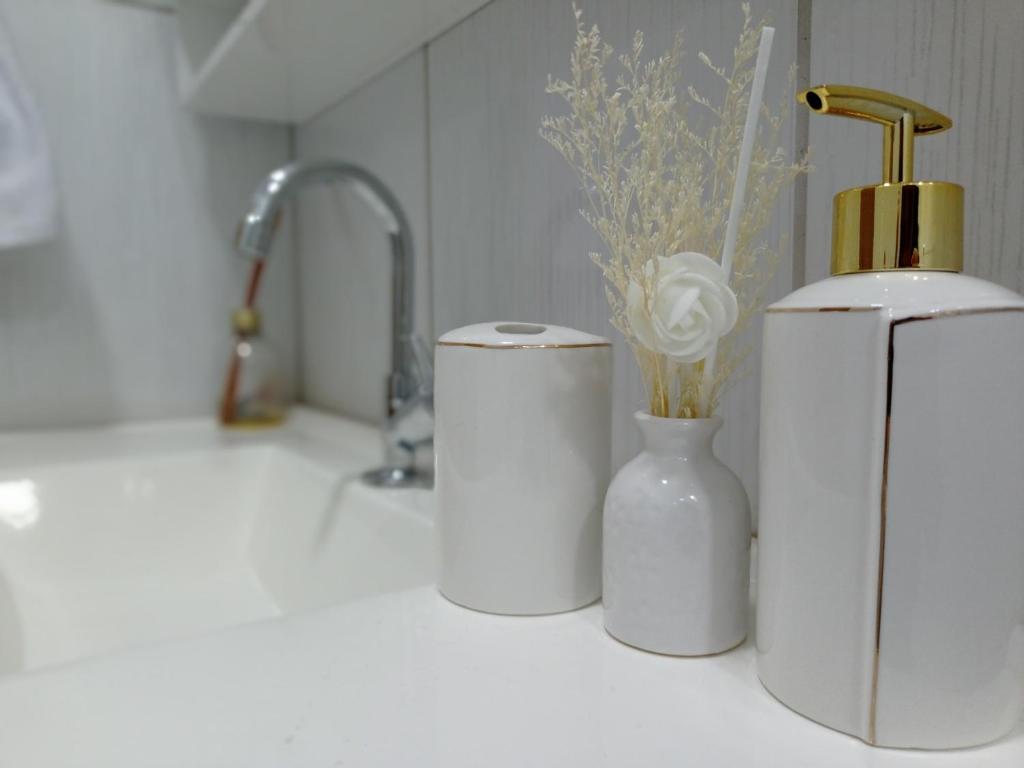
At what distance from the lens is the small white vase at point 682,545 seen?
0.33m

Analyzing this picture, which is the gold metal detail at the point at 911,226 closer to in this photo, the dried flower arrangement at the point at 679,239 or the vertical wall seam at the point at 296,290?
the dried flower arrangement at the point at 679,239

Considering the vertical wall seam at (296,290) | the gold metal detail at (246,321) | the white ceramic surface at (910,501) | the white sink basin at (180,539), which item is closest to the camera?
the white ceramic surface at (910,501)

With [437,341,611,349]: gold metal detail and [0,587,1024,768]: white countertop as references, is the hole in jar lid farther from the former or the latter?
[0,587,1024,768]: white countertop

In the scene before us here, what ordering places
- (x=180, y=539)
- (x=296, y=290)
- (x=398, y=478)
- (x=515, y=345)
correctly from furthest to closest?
(x=296, y=290) → (x=180, y=539) → (x=398, y=478) → (x=515, y=345)

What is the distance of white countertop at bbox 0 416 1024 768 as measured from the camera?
27 centimetres

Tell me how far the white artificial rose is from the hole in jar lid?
111 mm

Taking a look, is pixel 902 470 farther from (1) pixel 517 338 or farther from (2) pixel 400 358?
(2) pixel 400 358

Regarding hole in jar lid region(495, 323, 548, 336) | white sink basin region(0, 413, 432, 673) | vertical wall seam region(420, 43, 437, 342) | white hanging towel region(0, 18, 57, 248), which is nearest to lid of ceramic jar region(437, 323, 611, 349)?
hole in jar lid region(495, 323, 548, 336)

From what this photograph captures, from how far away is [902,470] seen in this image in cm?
25

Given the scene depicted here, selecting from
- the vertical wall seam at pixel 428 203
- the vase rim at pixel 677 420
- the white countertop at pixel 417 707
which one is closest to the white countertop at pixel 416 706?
the white countertop at pixel 417 707

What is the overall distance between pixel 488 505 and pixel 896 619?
0.62 feet

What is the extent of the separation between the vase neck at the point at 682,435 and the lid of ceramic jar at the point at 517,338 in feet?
0.21

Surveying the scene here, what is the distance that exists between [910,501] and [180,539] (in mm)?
782

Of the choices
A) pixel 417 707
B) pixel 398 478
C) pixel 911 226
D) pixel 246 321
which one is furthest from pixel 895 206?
pixel 246 321
